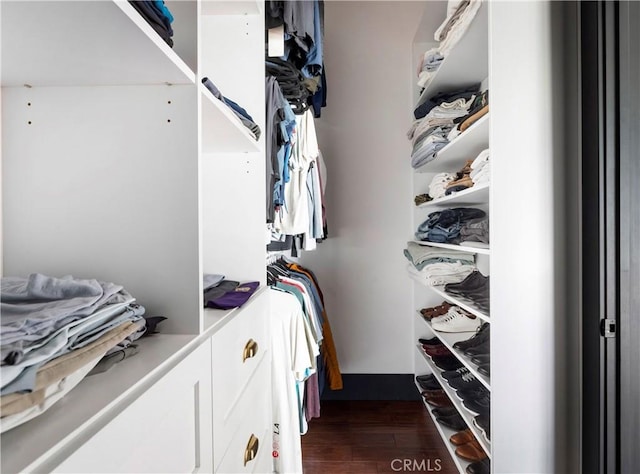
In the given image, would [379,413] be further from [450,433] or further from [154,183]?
[154,183]

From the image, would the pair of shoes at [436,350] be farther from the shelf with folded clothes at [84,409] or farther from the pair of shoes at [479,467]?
the shelf with folded clothes at [84,409]

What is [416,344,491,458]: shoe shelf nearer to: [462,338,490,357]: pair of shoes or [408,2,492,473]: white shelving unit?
[408,2,492,473]: white shelving unit

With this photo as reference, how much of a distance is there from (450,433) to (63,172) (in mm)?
1801

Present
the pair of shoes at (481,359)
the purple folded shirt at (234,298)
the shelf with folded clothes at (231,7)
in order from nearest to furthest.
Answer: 1. the purple folded shirt at (234,298)
2. the shelf with folded clothes at (231,7)
3. the pair of shoes at (481,359)

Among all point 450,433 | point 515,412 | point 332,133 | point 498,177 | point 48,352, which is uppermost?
point 332,133

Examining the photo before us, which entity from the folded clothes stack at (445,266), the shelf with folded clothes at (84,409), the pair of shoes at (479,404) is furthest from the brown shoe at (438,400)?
the shelf with folded clothes at (84,409)

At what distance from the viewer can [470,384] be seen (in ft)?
4.79

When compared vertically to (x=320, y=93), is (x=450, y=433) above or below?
below

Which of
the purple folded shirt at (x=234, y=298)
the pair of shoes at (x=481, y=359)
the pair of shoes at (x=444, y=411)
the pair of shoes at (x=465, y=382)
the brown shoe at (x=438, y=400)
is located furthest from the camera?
the brown shoe at (x=438, y=400)

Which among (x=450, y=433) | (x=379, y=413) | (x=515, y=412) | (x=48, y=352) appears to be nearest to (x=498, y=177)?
(x=515, y=412)

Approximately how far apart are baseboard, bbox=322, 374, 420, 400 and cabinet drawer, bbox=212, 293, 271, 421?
161 cm

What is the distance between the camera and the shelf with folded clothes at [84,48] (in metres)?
0.38

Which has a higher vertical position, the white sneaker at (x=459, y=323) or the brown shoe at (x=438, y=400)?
the white sneaker at (x=459, y=323)

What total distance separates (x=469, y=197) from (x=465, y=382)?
0.84 metres
